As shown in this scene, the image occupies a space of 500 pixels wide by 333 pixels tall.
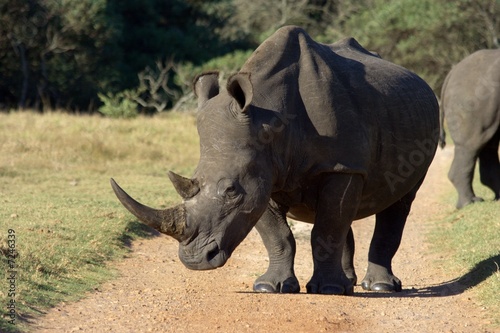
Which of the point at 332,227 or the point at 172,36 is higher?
the point at 332,227

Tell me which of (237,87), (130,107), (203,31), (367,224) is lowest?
(203,31)

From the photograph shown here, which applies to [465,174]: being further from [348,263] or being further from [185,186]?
[185,186]

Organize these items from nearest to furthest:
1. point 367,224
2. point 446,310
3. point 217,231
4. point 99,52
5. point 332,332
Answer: point 332,332 < point 217,231 < point 446,310 < point 367,224 < point 99,52

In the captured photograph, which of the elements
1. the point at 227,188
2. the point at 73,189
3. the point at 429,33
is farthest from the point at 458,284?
the point at 429,33

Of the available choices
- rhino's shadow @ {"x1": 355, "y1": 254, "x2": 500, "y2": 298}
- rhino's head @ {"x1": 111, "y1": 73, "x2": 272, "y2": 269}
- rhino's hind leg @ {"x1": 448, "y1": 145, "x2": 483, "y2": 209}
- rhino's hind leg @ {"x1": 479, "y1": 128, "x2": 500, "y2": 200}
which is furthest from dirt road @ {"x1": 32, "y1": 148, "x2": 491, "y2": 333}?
rhino's hind leg @ {"x1": 479, "y1": 128, "x2": 500, "y2": 200}

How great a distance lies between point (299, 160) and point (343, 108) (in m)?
0.51

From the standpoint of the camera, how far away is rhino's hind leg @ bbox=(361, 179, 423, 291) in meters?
7.61

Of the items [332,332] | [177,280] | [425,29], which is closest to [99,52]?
[425,29]

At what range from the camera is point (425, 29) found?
3070 cm

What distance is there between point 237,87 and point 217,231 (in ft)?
3.13

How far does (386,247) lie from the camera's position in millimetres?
7828

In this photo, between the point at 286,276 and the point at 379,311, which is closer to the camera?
the point at 379,311

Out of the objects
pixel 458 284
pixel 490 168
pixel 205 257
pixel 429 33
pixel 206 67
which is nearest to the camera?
pixel 205 257

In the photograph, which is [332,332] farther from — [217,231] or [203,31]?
[203,31]
